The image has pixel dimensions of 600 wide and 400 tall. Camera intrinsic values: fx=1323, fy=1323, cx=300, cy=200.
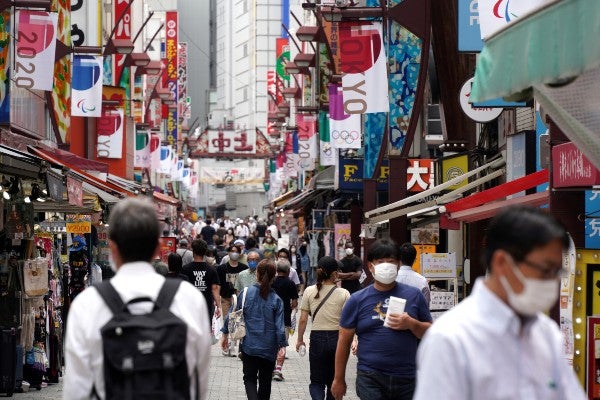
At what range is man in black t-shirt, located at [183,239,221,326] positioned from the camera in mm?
17953

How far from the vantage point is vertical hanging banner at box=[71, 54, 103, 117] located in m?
25.5

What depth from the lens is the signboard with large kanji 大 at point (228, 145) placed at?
8844 cm

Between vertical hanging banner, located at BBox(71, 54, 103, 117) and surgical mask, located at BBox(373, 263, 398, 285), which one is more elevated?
vertical hanging banner, located at BBox(71, 54, 103, 117)

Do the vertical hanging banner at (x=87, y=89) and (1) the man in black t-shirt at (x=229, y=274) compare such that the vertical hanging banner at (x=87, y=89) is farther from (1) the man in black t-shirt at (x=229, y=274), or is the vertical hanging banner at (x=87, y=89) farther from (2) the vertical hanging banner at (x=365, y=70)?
(2) the vertical hanging banner at (x=365, y=70)

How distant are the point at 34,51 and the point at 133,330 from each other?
45.8 feet

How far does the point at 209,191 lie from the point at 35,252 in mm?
110537

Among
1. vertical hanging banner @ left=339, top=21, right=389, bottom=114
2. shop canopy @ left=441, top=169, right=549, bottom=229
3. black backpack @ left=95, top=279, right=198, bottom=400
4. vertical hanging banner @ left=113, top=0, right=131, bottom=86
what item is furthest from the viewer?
vertical hanging banner @ left=113, top=0, right=131, bottom=86

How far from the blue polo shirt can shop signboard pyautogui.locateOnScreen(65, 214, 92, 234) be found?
31.1ft

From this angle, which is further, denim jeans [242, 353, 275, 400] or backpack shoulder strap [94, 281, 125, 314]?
denim jeans [242, 353, 275, 400]

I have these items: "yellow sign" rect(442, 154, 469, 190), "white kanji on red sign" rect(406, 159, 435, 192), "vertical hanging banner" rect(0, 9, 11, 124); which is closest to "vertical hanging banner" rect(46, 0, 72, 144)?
"vertical hanging banner" rect(0, 9, 11, 124)

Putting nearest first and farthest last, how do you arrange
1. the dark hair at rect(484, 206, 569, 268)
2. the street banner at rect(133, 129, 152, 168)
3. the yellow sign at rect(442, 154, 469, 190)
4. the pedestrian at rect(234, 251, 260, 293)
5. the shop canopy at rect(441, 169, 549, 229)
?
the dark hair at rect(484, 206, 569, 268)
the shop canopy at rect(441, 169, 549, 229)
the pedestrian at rect(234, 251, 260, 293)
the yellow sign at rect(442, 154, 469, 190)
the street banner at rect(133, 129, 152, 168)

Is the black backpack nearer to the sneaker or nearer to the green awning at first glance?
the green awning

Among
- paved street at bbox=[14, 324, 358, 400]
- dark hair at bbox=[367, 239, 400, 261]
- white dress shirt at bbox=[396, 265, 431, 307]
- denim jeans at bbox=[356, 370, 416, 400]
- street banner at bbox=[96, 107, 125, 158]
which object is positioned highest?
street banner at bbox=[96, 107, 125, 158]

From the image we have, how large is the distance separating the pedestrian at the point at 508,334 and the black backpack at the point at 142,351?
44.1 inches
